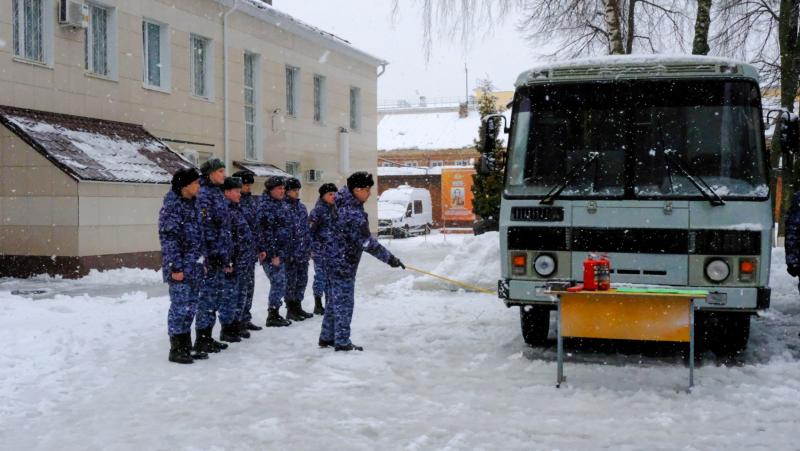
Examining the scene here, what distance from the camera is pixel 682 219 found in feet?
24.7

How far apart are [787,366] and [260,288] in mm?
9534

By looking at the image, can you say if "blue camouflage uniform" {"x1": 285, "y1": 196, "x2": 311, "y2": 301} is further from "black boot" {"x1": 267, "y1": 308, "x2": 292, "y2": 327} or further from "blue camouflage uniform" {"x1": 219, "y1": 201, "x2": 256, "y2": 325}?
"blue camouflage uniform" {"x1": 219, "y1": 201, "x2": 256, "y2": 325}

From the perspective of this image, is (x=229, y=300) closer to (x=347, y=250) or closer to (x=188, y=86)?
(x=347, y=250)

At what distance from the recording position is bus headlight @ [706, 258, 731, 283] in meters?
7.45

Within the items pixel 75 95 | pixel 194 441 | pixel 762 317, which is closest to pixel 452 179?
pixel 75 95

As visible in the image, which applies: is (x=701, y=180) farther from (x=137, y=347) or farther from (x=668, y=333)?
(x=137, y=347)

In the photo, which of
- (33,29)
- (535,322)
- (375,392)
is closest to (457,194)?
(33,29)

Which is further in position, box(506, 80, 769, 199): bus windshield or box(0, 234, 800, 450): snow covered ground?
box(506, 80, 769, 199): bus windshield

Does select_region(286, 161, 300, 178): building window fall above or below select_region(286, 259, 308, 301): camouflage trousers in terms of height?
above

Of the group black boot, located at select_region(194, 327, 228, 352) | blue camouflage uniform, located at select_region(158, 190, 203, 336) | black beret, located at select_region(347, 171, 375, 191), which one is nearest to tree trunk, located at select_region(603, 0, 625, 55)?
black beret, located at select_region(347, 171, 375, 191)

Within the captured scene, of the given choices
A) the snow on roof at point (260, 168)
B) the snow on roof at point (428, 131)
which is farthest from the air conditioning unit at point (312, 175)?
the snow on roof at point (428, 131)

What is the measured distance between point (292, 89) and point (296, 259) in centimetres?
1591

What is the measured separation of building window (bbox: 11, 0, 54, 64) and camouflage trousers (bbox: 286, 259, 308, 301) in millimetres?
8780

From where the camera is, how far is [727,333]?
27.2 ft
